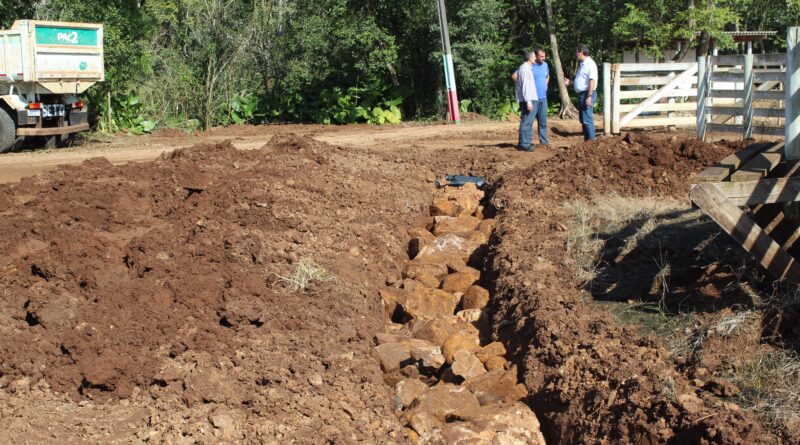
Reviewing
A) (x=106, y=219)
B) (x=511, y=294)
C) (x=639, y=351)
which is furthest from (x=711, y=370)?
(x=106, y=219)

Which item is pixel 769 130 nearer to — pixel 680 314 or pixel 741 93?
pixel 741 93

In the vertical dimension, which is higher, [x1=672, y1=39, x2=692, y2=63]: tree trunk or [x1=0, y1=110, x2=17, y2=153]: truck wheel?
[x1=672, y1=39, x2=692, y2=63]: tree trunk

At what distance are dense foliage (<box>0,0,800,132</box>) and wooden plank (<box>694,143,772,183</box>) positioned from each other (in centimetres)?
1650

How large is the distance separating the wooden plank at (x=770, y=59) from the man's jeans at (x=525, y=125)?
3.64m

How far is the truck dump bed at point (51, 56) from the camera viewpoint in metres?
15.8

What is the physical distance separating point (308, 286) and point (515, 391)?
2.24 metres

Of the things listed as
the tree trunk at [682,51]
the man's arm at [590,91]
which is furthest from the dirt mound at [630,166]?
the tree trunk at [682,51]

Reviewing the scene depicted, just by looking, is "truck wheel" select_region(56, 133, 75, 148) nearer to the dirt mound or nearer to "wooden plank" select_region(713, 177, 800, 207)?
the dirt mound

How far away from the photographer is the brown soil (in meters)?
5.21

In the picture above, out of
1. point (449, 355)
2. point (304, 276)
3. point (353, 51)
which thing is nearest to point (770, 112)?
point (449, 355)

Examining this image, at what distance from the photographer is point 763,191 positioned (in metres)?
6.11

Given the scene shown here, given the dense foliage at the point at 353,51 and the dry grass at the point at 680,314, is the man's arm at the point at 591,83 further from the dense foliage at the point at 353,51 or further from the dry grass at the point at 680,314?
the dense foliage at the point at 353,51

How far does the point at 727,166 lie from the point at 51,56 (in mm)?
13479

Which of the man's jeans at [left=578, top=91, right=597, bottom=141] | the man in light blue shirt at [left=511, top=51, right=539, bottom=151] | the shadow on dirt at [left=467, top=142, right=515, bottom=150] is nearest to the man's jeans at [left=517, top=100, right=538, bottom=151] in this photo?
the man in light blue shirt at [left=511, top=51, right=539, bottom=151]
